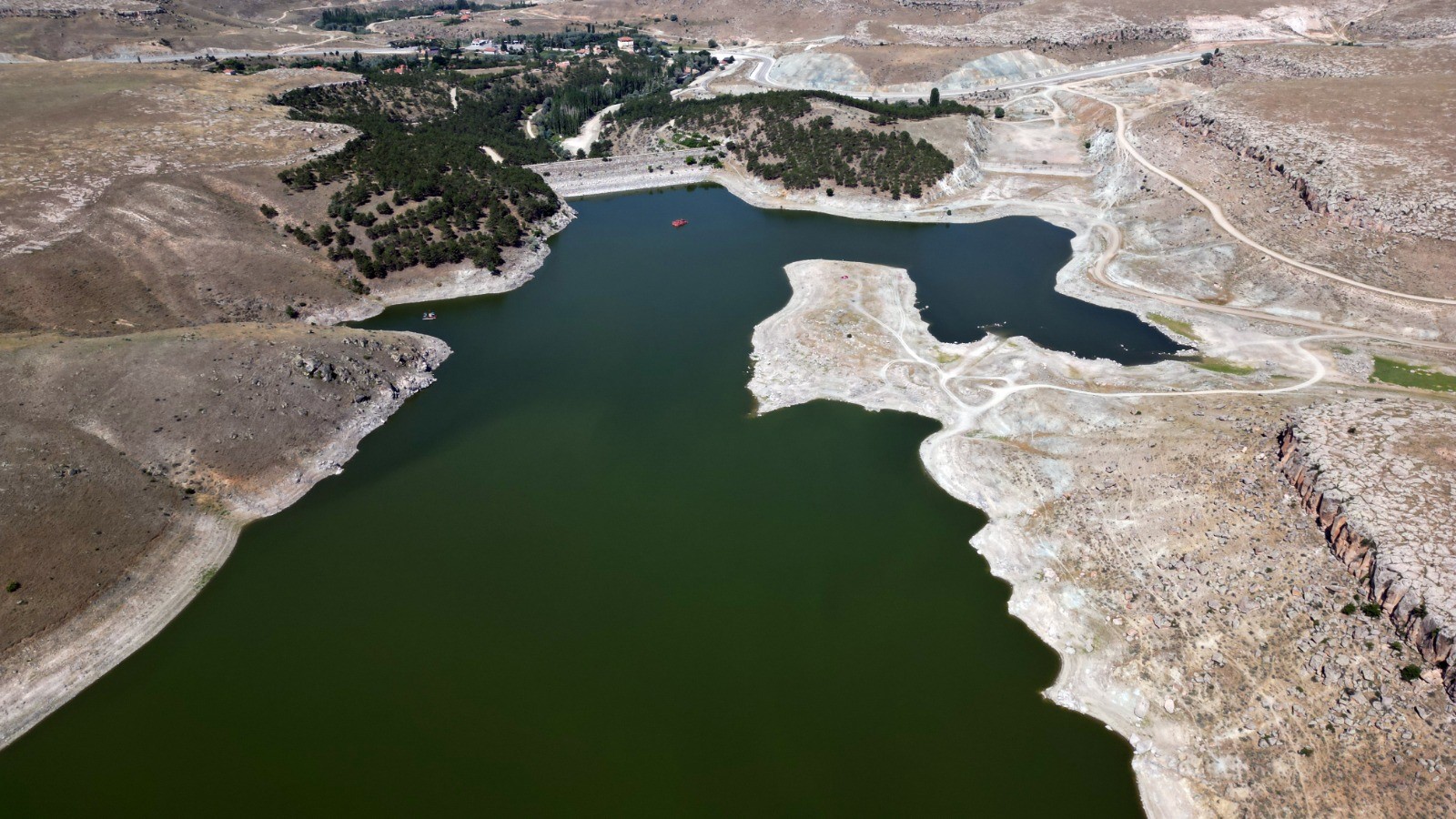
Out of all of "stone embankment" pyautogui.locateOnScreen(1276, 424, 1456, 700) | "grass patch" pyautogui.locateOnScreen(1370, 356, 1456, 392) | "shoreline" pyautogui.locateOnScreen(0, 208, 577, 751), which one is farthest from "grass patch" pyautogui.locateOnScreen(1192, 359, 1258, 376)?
"shoreline" pyautogui.locateOnScreen(0, 208, 577, 751)

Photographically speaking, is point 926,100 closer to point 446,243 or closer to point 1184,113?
point 1184,113

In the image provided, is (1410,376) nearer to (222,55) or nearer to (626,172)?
(626,172)

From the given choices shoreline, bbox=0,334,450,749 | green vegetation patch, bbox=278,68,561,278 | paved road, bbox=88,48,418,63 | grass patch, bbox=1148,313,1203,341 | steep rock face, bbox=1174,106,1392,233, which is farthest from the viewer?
paved road, bbox=88,48,418,63

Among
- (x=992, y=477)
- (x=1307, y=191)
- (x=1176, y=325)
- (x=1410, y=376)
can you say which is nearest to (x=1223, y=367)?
(x=1176, y=325)

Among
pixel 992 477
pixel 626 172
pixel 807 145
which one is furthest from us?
pixel 626 172

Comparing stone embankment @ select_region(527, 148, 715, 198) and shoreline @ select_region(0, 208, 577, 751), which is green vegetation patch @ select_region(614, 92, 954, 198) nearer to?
stone embankment @ select_region(527, 148, 715, 198)

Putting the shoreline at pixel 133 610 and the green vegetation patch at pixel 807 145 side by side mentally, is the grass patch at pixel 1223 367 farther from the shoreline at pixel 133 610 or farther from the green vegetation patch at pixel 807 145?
the shoreline at pixel 133 610

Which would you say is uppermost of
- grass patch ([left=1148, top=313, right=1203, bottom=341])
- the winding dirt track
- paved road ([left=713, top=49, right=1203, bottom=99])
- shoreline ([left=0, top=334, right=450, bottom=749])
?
paved road ([left=713, top=49, right=1203, bottom=99])
